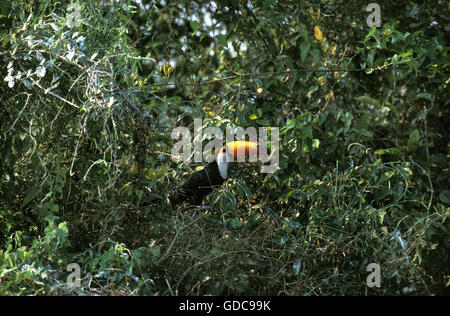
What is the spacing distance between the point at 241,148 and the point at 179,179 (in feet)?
1.13

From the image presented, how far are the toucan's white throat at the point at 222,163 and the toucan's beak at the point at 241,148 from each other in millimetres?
38

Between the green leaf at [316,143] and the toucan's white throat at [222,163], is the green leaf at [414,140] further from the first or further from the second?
the toucan's white throat at [222,163]

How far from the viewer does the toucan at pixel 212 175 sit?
2.95 meters

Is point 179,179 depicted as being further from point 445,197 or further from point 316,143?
point 445,197

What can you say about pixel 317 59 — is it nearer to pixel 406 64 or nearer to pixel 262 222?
pixel 406 64

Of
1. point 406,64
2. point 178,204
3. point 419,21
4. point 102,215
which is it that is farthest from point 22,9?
point 419,21

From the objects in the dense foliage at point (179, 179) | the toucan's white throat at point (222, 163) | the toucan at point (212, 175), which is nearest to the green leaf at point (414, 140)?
the dense foliage at point (179, 179)

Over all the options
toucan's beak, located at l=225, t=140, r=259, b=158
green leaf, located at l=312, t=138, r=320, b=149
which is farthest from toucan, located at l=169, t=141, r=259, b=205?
green leaf, located at l=312, t=138, r=320, b=149

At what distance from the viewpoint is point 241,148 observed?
2.95 m

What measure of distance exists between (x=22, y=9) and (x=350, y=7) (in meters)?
2.04

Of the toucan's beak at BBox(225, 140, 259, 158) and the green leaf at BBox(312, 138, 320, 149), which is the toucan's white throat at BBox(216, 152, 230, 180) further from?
the green leaf at BBox(312, 138, 320, 149)

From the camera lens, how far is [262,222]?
106 inches

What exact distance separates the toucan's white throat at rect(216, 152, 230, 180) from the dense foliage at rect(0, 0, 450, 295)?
0.20 ft

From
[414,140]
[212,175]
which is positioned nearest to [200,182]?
[212,175]
